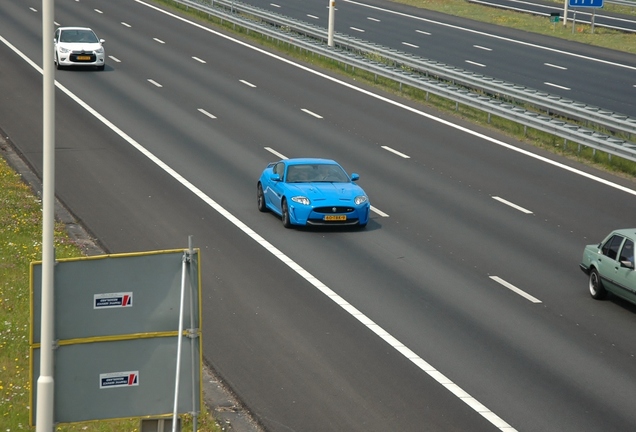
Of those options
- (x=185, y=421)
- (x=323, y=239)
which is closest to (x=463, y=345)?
(x=185, y=421)

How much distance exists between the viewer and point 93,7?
212 ft

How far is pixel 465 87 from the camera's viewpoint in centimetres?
4188

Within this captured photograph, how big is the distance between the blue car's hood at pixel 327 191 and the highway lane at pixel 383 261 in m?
0.77

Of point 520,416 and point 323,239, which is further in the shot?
point 323,239

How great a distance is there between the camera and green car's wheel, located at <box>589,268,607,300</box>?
19703mm

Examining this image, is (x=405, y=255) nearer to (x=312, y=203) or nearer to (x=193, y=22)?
(x=312, y=203)

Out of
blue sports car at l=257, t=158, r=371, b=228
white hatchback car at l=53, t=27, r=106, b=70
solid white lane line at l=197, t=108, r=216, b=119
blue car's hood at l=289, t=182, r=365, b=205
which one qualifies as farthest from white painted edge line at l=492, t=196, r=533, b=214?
white hatchback car at l=53, t=27, r=106, b=70

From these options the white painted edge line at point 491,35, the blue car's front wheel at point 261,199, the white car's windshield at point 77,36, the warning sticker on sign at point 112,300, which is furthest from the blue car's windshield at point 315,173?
the white painted edge line at point 491,35

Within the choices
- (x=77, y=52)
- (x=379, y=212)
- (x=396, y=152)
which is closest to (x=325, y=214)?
(x=379, y=212)

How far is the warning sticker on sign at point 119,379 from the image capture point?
9.66 meters

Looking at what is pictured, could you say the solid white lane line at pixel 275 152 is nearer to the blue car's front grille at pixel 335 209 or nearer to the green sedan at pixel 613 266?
the blue car's front grille at pixel 335 209

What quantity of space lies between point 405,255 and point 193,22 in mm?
39520

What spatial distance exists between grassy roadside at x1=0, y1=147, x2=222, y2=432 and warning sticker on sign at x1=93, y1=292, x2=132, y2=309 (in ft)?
8.29

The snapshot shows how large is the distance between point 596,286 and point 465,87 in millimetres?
22850
